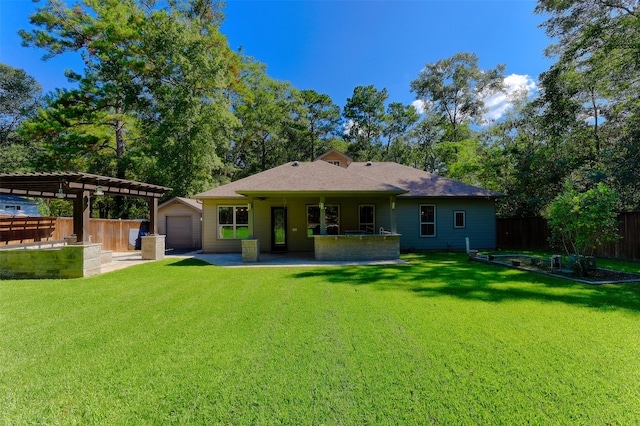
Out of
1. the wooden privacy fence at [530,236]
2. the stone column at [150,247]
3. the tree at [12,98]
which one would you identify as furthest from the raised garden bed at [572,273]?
the tree at [12,98]

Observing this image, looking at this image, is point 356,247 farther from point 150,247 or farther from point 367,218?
point 150,247

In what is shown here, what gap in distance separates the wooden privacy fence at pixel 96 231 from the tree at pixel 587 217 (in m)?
17.3

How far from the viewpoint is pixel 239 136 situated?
1003 inches

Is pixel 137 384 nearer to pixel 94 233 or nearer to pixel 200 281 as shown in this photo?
pixel 200 281

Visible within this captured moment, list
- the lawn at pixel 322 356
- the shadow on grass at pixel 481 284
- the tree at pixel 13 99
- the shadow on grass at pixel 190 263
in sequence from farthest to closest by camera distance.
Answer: the tree at pixel 13 99 < the shadow on grass at pixel 190 263 < the shadow on grass at pixel 481 284 < the lawn at pixel 322 356

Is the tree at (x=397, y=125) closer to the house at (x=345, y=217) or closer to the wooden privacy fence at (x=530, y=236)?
the wooden privacy fence at (x=530, y=236)

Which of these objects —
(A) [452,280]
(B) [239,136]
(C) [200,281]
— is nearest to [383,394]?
(A) [452,280]

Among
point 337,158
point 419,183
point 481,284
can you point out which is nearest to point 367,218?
point 419,183

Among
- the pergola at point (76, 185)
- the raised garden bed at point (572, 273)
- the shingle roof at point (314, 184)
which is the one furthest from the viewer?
the shingle roof at point (314, 184)

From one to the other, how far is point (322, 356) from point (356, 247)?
7.29 meters

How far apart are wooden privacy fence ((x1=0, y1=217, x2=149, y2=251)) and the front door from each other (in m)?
7.39

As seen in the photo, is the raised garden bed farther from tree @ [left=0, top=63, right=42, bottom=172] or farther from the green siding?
tree @ [left=0, top=63, right=42, bottom=172]

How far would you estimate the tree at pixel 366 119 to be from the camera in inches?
1254

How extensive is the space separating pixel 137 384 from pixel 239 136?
82.4ft
